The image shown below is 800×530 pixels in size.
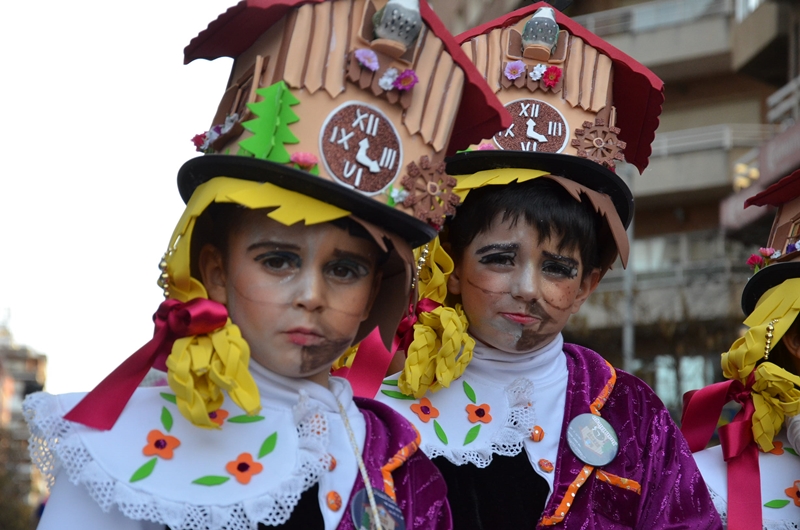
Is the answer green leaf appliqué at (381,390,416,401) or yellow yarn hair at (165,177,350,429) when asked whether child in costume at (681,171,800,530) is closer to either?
green leaf appliqué at (381,390,416,401)

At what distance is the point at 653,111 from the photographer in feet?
12.5

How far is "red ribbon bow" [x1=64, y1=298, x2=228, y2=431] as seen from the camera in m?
2.51

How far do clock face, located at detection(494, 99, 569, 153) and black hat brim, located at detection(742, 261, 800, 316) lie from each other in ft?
3.18

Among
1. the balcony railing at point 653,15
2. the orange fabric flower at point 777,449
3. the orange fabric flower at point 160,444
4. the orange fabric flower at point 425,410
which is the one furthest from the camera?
the balcony railing at point 653,15

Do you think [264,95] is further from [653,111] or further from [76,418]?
[653,111]

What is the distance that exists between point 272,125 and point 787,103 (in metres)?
13.6

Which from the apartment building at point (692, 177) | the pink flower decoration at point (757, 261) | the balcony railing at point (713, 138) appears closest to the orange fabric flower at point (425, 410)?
the pink flower decoration at point (757, 261)

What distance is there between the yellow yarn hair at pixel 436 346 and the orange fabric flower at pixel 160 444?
3.44 ft

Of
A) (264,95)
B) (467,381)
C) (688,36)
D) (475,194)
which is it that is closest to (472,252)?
(475,194)

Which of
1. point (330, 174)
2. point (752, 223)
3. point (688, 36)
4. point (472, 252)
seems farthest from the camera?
point (688, 36)

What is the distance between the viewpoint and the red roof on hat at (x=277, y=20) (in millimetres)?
2705

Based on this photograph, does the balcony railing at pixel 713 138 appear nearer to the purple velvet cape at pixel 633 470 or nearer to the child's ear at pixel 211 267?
the purple velvet cape at pixel 633 470

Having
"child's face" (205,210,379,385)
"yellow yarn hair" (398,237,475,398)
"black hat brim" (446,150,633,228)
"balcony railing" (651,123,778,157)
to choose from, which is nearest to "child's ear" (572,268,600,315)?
"black hat brim" (446,150,633,228)

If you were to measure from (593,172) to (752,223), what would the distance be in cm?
1091
